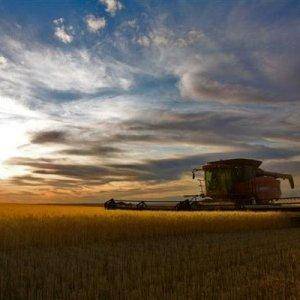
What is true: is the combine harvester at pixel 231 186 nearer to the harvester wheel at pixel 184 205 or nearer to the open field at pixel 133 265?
the harvester wheel at pixel 184 205

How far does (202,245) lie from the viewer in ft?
48.1

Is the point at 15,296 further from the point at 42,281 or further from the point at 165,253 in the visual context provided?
the point at 165,253

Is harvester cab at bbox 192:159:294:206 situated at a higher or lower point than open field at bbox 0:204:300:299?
higher

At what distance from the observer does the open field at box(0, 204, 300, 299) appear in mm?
7918

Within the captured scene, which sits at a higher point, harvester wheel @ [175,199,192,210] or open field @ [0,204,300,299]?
harvester wheel @ [175,199,192,210]

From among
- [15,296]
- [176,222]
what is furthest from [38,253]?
[176,222]

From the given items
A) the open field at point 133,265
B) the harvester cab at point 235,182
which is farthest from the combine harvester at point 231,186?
the open field at point 133,265

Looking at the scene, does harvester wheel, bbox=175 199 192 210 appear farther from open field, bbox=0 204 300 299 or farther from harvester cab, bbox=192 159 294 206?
open field, bbox=0 204 300 299

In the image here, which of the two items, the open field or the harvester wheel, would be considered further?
the harvester wheel

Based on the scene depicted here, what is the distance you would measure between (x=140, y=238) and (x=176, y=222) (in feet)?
11.6

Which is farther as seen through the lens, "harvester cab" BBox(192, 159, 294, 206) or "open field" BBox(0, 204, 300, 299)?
"harvester cab" BBox(192, 159, 294, 206)

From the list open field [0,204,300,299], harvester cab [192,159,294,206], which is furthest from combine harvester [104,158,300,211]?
open field [0,204,300,299]

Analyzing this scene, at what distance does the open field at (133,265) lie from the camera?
7918 millimetres

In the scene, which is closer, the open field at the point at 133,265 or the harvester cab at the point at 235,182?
the open field at the point at 133,265
